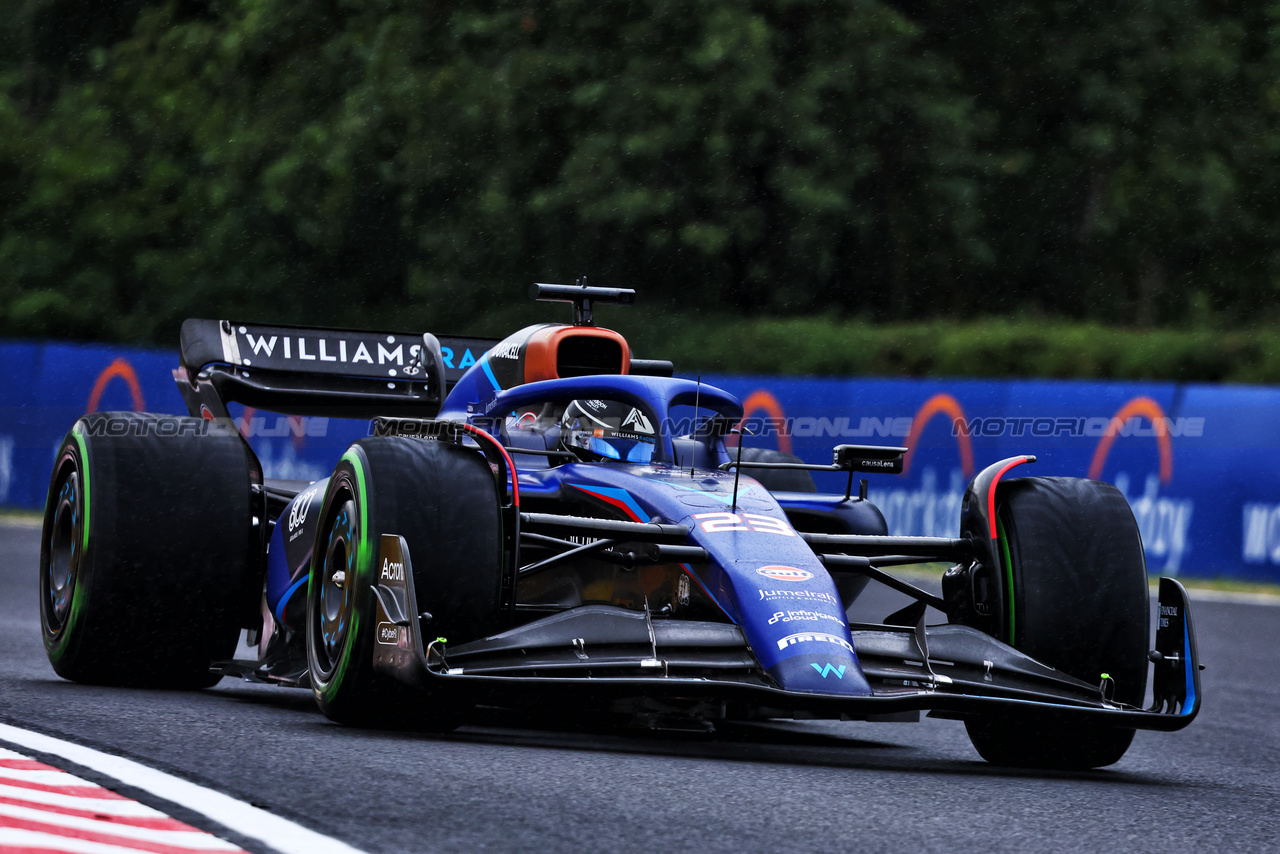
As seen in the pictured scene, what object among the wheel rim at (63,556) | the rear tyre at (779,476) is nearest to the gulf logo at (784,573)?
the rear tyre at (779,476)

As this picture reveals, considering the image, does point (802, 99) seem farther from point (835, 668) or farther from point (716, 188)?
point (835, 668)

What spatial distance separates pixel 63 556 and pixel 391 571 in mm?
2742

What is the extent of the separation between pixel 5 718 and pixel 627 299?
3662 mm

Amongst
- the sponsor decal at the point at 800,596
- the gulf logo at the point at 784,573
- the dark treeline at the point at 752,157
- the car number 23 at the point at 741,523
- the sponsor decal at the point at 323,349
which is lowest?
the sponsor decal at the point at 800,596

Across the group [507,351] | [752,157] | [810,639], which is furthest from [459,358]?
[752,157]

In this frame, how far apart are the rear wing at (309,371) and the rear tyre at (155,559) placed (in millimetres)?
1122

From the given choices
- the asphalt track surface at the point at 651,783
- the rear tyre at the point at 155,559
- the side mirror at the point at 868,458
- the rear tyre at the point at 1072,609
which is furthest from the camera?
the rear tyre at the point at 155,559

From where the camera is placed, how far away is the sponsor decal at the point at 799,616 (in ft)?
18.2

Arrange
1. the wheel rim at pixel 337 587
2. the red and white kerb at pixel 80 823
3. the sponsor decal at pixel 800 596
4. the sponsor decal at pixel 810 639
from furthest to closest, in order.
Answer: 1. the wheel rim at pixel 337 587
2. the sponsor decal at pixel 800 596
3. the sponsor decal at pixel 810 639
4. the red and white kerb at pixel 80 823

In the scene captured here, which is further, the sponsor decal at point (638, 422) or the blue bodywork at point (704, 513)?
the sponsor decal at point (638, 422)

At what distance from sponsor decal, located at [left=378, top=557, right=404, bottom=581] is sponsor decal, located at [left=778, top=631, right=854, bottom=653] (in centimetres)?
117

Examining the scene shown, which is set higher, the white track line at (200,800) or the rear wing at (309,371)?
the rear wing at (309,371)

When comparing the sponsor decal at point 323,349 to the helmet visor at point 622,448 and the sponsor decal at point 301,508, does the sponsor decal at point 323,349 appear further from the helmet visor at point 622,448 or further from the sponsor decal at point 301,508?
the helmet visor at point 622,448

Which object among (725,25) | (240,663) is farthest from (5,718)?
(725,25)
